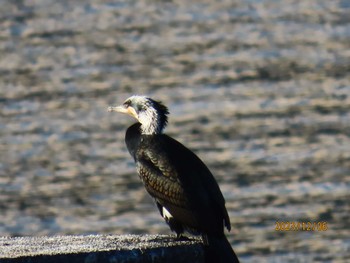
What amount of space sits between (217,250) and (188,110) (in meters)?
7.61

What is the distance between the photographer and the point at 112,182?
11.3m

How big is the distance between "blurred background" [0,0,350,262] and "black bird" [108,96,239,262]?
10.8 feet

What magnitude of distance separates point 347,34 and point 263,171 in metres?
5.04

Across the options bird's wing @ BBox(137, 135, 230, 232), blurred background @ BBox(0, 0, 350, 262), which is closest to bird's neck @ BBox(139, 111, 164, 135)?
bird's wing @ BBox(137, 135, 230, 232)

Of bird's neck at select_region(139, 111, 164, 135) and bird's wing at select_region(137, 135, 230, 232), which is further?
bird's neck at select_region(139, 111, 164, 135)

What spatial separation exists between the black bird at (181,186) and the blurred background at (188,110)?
3.30 m

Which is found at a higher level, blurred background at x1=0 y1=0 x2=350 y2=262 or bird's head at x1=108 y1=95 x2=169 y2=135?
bird's head at x1=108 y1=95 x2=169 y2=135

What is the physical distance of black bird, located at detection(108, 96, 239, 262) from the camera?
18.9ft

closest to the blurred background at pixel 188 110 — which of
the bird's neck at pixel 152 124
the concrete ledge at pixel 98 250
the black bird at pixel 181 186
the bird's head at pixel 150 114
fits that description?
the bird's head at pixel 150 114

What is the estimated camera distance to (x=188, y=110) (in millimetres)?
13055

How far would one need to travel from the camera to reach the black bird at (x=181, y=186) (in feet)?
18.9

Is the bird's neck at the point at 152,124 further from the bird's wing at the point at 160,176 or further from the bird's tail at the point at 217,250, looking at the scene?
the bird's tail at the point at 217,250
